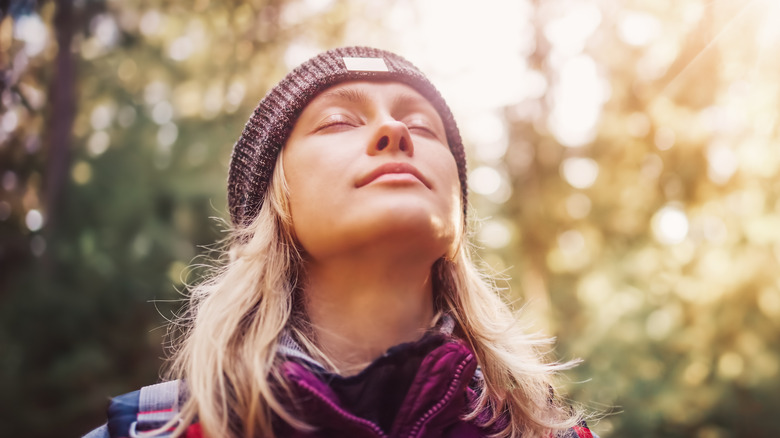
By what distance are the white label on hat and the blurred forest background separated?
7.16ft

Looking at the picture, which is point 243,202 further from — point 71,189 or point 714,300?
point 71,189

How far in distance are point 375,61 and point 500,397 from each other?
1.19m

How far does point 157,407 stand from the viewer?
1529 millimetres

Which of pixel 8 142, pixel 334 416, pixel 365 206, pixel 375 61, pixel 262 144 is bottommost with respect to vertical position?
pixel 334 416

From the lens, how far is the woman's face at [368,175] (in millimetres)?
1550

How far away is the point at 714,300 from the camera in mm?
3229

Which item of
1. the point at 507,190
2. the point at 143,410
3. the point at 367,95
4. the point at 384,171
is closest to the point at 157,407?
the point at 143,410

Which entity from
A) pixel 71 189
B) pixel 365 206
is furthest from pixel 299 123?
pixel 71 189

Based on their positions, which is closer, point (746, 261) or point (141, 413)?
point (141, 413)

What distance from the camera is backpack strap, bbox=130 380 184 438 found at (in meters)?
1.48

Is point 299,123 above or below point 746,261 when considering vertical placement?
above

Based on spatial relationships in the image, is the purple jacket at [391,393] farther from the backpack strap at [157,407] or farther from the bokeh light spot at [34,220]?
the bokeh light spot at [34,220]

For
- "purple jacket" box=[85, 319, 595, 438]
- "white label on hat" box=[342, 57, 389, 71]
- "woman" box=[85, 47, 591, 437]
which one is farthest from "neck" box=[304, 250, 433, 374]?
"white label on hat" box=[342, 57, 389, 71]

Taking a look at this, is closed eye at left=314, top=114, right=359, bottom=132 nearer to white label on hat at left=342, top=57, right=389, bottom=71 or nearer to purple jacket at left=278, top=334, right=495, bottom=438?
white label on hat at left=342, top=57, right=389, bottom=71
